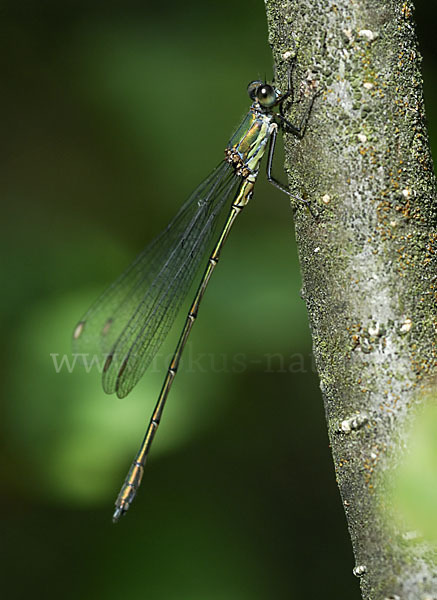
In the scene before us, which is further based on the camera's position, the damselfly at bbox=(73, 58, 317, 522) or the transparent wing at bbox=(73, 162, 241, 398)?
the transparent wing at bbox=(73, 162, 241, 398)

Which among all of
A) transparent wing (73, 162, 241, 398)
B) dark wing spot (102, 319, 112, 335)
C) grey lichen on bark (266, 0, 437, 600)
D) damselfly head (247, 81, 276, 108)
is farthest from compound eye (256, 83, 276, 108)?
dark wing spot (102, 319, 112, 335)

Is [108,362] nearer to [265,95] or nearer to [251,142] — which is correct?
[251,142]

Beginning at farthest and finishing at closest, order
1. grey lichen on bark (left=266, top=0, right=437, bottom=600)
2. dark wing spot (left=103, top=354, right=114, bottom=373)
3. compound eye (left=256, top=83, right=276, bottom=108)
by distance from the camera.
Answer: dark wing spot (left=103, top=354, right=114, bottom=373), compound eye (left=256, top=83, right=276, bottom=108), grey lichen on bark (left=266, top=0, right=437, bottom=600)

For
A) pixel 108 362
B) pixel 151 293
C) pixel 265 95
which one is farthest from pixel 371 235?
pixel 151 293

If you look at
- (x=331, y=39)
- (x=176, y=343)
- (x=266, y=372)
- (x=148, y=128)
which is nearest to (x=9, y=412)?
(x=176, y=343)

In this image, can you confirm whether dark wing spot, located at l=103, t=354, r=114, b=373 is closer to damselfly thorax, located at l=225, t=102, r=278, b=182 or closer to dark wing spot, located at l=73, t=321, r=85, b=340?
dark wing spot, located at l=73, t=321, r=85, b=340
